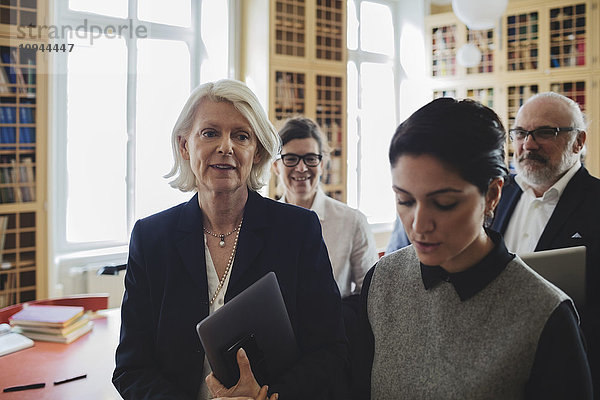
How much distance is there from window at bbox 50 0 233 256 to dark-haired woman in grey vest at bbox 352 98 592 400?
169 inches

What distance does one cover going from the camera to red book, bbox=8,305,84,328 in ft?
7.88

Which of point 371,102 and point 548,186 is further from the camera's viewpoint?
point 371,102

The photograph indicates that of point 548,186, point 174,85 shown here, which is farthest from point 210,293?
point 174,85

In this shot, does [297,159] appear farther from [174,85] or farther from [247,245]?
[174,85]

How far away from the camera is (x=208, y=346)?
1.26 m

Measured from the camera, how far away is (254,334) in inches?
53.9

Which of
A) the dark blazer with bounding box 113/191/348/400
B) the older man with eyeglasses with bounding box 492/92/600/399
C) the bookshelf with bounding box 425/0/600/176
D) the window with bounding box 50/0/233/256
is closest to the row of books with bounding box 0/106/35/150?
the window with bounding box 50/0/233/256

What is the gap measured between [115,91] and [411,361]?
4615 millimetres

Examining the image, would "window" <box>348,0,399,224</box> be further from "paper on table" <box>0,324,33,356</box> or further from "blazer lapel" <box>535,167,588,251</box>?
"paper on table" <box>0,324,33,356</box>

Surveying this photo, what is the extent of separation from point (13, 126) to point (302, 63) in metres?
3.01

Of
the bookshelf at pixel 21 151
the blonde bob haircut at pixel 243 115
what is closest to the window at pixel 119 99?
the bookshelf at pixel 21 151

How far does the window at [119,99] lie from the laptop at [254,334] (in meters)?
3.86

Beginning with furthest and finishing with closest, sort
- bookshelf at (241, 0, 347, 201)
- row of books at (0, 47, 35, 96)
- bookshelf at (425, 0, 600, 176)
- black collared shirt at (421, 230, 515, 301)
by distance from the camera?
bookshelf at (425, 0, 600, 176) < bookshelf at (241, 0, 347, 201) < row of books at (0, 47, 35, 96) < black collared shirt at (421, 230, 515, 301)

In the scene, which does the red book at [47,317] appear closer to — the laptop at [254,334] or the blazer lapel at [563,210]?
the laptop at [254,334]
